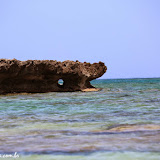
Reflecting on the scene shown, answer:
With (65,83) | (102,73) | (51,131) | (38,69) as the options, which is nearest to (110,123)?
(51,131)

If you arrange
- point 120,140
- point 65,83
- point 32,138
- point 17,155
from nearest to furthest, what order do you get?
1. point 17,155
2. point 120,140
3. point 32,138
4. point 65,83

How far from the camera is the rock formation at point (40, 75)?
90.8 ft

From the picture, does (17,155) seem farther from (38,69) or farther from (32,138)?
(38,69)

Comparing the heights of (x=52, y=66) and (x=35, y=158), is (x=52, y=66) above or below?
above

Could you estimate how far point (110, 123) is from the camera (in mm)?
8906

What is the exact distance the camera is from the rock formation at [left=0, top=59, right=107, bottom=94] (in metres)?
27.7

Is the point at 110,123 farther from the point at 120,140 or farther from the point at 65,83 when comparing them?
the point at 65,83

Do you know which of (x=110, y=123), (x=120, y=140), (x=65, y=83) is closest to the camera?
(x=120, y=140)

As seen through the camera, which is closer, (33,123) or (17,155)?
(17,155)

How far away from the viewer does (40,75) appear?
96.0ft

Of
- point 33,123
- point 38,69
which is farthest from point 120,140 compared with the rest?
point 38,69

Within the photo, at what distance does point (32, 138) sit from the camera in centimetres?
692

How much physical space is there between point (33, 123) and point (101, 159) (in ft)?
15.3

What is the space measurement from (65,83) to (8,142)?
25.0 meters
